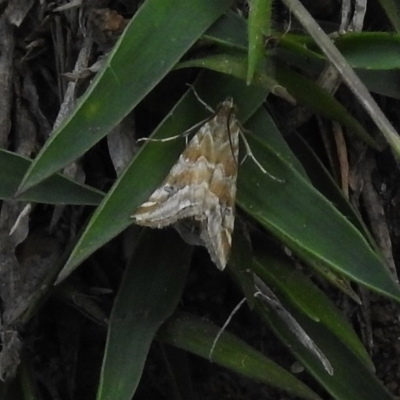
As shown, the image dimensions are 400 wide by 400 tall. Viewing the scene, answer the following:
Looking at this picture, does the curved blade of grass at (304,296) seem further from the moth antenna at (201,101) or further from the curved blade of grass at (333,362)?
the moth antenna at (201,101)

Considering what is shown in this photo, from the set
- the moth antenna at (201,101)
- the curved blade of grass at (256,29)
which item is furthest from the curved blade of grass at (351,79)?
the moth antenna at (201,101)

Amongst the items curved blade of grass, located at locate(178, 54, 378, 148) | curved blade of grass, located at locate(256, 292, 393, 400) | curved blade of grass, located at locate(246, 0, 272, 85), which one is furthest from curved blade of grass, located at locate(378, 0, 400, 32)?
curved blade of grass, located at locate(256, 292, 393, 400)

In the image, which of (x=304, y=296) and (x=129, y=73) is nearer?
(x=129, y=73)

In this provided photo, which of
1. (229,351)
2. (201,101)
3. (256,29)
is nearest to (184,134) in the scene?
(201,101)

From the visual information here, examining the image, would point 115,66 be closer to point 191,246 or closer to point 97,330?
point 191,246

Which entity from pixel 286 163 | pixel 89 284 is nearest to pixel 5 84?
pixel 89 284

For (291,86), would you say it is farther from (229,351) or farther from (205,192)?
(229,351)
